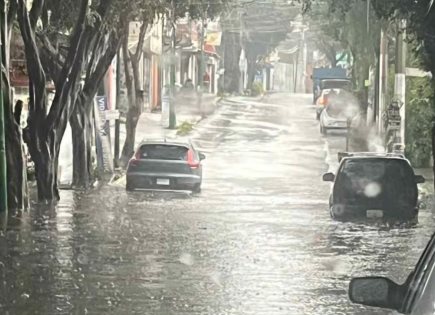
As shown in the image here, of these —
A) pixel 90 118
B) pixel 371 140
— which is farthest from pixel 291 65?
pixel 90 118

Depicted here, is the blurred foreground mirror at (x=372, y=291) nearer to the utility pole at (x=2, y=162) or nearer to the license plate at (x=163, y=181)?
the utility pole at (x=2, y=162)

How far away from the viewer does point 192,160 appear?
88.5ft

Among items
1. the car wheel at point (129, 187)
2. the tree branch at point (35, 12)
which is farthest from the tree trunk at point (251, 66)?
the tree branch at point (35, 12)

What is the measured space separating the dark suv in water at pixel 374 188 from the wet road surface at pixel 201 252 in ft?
1.58

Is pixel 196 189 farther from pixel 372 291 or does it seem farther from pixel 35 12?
pixel 372 291

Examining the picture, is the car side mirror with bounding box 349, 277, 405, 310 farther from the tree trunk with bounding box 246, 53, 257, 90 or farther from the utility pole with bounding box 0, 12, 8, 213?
the tree trunk with bounding box 246, 53, 257, 90

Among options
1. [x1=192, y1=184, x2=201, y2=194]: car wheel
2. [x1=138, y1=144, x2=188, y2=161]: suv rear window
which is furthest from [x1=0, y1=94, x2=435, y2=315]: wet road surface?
[x1=138, y1=144, x2=188, y2=161]: suv rear window

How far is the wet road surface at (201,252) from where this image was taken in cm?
1191

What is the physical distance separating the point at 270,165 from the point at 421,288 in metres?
31.9

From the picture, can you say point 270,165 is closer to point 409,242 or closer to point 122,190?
point 122,190

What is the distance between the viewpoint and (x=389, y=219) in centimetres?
2119

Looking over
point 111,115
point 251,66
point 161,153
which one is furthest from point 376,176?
point 251,66

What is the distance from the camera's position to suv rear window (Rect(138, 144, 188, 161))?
88.4 ft

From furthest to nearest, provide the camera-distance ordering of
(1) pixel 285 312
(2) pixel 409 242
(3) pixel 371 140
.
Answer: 1. (3) pixel 371 140
2. (2) pixel 409 242
3. (1) pixel 285 312
